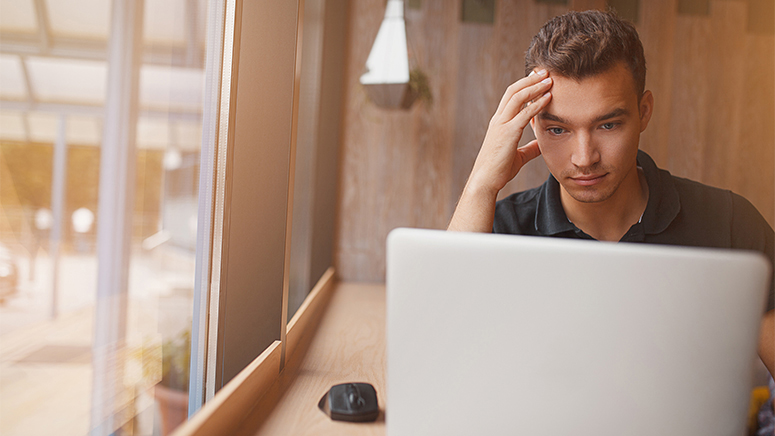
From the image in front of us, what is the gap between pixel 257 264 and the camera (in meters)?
0.90

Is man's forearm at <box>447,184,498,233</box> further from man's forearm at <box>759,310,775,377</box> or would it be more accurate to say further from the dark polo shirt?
man's forearm at <box>759,310,775,377</box>

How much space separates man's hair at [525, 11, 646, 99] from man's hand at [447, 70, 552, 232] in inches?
1.8

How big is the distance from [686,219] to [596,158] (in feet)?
1.03

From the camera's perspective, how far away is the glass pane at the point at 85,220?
2.13ft

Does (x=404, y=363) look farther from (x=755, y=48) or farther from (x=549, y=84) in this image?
(x=755, y=48)

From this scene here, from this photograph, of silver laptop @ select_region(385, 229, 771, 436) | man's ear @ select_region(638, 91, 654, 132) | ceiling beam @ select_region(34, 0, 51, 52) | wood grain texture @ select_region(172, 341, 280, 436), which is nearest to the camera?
silver laptop @ select_region(385, 229, 771, 436)

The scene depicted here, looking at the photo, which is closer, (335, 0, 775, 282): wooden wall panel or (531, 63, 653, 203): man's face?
(531, 63, 653, 203): man's face

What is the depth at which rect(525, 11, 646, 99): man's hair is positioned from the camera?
101 cm

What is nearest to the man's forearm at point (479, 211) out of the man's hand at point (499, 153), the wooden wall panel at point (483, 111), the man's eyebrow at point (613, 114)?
the man's hand at point (499, 153)

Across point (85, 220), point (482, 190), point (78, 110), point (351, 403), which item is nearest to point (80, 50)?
point (78, 110)

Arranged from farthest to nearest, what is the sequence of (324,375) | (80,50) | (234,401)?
1. (324,375)
2. (80,50)
3. (234,401)

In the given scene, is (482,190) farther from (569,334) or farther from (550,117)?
(569,334)

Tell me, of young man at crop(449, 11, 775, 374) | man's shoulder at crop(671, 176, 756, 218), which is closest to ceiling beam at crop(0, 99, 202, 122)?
young man at crop(449, 11, 775, 374)

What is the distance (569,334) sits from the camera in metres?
0.45
